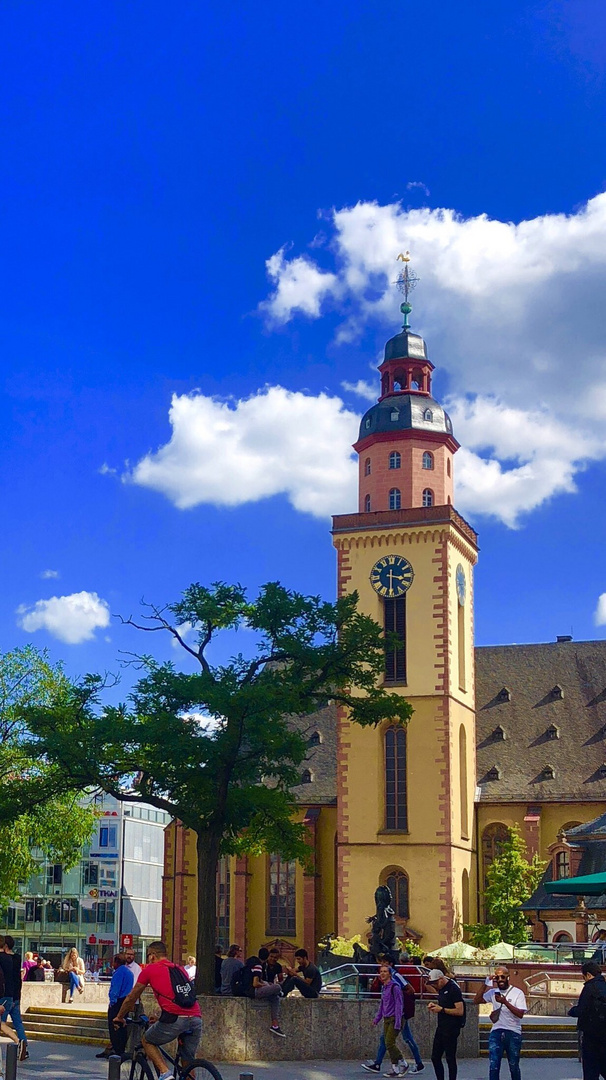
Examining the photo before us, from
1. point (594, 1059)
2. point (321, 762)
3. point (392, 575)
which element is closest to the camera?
point (594, 1059)

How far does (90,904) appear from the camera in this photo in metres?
92.3

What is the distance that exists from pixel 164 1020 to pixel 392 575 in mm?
40458

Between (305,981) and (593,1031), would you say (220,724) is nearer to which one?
(305,981)

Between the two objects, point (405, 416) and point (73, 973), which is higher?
point (405, 416)

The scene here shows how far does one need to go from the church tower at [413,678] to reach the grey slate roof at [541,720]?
7.64 ft

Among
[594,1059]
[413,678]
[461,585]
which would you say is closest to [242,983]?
[594,1059]

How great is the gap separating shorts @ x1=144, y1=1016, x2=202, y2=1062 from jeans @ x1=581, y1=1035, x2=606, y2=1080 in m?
4.86

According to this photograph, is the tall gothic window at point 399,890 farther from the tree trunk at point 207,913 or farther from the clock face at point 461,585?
the tree trunk at point 207,913

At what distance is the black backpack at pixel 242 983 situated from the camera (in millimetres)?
23797

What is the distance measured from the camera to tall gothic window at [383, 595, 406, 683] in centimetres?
5391

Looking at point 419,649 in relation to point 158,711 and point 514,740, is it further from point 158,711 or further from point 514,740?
point 158,711

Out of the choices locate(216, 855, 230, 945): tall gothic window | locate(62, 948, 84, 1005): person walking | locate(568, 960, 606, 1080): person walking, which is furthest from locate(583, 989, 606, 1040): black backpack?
locate(216, 855, 230, 945): tall gothic window

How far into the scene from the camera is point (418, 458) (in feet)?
186

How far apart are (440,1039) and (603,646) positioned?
147 ft
